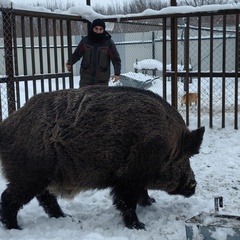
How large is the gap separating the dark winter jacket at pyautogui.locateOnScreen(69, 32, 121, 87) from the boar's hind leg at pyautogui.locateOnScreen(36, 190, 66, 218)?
9.93ft

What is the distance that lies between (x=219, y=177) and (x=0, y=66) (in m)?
11.1

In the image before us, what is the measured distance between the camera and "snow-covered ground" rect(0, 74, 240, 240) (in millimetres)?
3535

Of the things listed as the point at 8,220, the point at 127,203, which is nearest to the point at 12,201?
the point at 8,220

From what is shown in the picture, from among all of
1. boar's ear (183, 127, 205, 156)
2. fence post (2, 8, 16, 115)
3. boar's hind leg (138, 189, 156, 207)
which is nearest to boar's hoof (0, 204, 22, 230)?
boar's hind leg (138, 189, 156, 207)

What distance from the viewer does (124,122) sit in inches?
144

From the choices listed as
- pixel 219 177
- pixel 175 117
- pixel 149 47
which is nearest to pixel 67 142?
pixel 175 117

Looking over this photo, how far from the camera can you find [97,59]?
668 centimetres

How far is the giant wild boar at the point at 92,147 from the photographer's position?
3586 millimetres

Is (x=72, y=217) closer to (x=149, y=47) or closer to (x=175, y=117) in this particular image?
(x=175, y=117)

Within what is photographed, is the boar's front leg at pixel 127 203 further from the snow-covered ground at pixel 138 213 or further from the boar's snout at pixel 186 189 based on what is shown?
the boar's snout at pixel 186 189

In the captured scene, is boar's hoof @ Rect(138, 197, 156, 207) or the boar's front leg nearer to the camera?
the boar's front leg

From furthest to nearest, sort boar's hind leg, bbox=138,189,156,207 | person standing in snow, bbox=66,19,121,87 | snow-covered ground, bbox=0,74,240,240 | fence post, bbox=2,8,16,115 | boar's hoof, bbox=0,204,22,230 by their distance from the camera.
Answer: person standing in snow, bbox=66,19,121,87, fence post, bbox=2,8,16,115, boar's hind leg, bbox=138,189,156,207, boar's hoof, bbox=0,204,22,230, snow-covered ground, bbox=0,74,240,240

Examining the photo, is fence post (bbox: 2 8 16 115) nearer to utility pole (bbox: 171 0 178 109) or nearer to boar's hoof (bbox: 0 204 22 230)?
boar's hoof (bbox: 0 204 22 230)

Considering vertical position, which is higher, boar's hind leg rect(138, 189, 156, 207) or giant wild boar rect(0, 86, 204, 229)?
giant wild boar rect(0, 86, 204, 229)
